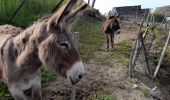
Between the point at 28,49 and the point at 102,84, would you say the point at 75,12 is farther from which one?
the point at 102,84

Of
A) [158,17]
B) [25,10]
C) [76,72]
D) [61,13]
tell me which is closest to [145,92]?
[76,72]

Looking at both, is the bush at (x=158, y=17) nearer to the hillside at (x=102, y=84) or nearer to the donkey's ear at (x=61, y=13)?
the hillside at (x=102, y=84)

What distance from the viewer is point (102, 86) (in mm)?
9016

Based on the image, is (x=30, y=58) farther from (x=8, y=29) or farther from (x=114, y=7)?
(x=114, y=7)

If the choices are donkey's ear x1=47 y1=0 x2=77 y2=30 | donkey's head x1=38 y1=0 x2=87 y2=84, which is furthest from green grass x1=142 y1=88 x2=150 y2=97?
donkey's ear x1=47 y1=0 x2=77 y2=30

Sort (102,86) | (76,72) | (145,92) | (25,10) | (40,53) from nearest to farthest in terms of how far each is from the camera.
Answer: (76,72) → (40,53) → (102,86) → (145,92) → (25,10)

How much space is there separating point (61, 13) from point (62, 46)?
0.42 metres

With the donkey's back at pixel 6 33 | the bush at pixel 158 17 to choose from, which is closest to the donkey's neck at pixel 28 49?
the donkey's back at pixel 6 33

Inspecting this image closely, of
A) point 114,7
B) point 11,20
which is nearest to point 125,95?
point 11,20

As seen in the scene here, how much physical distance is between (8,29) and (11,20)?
6253mm

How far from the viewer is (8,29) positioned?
22.5 ft

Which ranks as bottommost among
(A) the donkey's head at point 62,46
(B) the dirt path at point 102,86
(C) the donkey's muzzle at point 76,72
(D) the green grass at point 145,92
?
(D) the green grass at point 145,92

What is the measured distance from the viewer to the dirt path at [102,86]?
812 centimetres

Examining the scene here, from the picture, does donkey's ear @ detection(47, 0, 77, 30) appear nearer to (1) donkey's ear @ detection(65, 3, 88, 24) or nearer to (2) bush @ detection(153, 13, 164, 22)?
(1) donkey's ear @ detection(65, 3, 88, 24)
